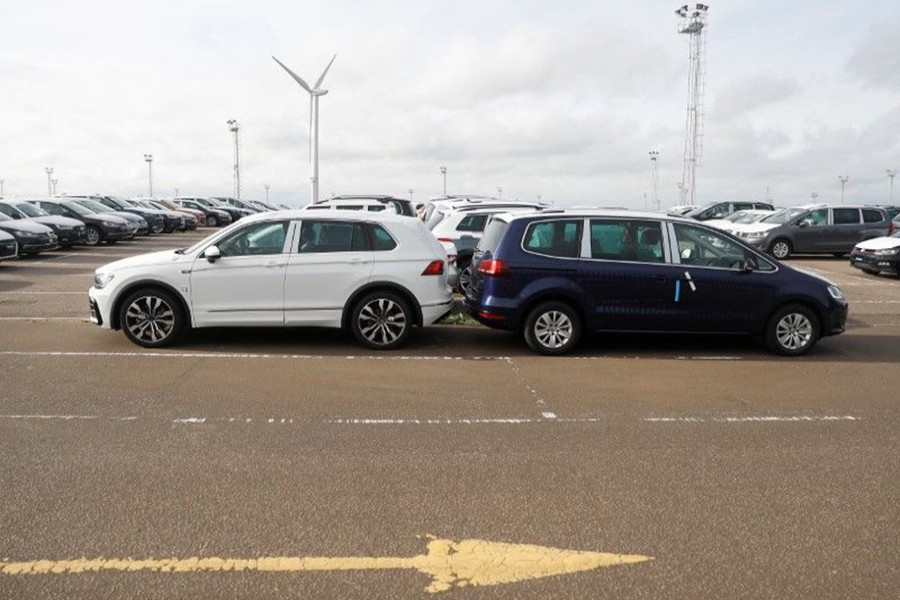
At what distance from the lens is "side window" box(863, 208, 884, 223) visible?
2414cm

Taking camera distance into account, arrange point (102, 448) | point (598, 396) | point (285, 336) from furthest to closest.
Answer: point (285, 336) < point (598, 396) < point (102, 448)

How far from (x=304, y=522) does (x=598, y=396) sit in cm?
373

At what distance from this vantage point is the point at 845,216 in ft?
78.7

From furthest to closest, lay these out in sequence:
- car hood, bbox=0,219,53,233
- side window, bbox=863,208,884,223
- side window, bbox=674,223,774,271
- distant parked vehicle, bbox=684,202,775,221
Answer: distant parked vehicle, bbox=684,202,775,221 → side window, bbox=863,208,884,223 → car hood, bbox=0,219,53,233 → side window, bbox=674,223,774,271

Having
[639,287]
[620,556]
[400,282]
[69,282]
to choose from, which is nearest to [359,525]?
[620,556]

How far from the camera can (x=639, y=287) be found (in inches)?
360

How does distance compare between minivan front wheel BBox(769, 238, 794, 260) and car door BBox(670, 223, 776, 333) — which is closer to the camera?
car door BBox(670, 223, 776, 333)

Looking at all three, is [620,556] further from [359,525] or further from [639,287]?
[639,287]

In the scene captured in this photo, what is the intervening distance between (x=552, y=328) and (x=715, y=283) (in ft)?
6.62

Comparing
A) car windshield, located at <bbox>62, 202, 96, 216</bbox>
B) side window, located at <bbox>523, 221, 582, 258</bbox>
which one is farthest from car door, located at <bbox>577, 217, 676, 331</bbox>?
car windshield, located at <bbox>62, 202, 96, 216</bbox>

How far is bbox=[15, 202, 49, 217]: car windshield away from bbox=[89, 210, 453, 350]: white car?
17375 millimetres

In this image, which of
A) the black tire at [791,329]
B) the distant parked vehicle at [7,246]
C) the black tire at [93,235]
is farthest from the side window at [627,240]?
the black tire at [93,235]

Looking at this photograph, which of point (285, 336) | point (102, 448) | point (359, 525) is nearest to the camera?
point (359, 525)

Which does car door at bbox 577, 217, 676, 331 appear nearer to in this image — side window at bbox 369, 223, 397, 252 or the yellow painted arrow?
side window at bbox 369, 223, 397, 252
